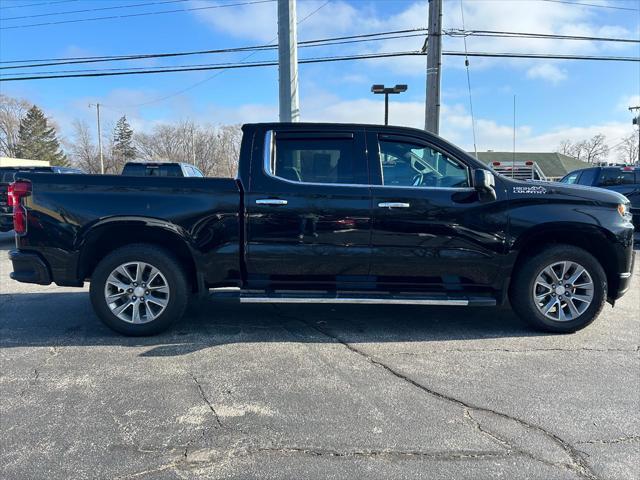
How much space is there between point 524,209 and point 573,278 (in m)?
0.89

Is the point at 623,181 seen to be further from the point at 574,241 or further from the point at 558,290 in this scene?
the point at 558,290

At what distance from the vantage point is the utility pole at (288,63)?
33.9 ft

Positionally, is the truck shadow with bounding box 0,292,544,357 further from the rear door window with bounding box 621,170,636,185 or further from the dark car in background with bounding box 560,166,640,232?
the rear door window with bounding box 621,170,636,185

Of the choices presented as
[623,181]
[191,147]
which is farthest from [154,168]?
[191,147]

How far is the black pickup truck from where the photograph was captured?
14.3ft

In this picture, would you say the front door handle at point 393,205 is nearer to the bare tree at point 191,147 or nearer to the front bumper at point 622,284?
the front bumper at point 622,284

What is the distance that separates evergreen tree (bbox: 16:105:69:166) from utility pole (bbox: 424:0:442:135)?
7770 cm

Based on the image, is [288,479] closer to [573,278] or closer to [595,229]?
[573,278]

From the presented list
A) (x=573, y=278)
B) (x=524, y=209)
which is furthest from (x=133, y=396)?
(x=573, y=278)

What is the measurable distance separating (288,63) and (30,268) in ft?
25.0

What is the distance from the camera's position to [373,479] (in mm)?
2396

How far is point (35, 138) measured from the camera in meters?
72.5

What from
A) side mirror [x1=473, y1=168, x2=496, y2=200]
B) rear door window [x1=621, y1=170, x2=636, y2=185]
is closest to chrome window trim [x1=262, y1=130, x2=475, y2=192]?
side mirror [x1=473, y1=168, x2=496, y2=200]

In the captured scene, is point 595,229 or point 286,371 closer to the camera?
point 286,371
